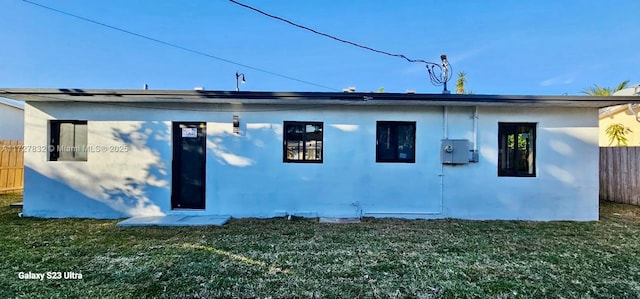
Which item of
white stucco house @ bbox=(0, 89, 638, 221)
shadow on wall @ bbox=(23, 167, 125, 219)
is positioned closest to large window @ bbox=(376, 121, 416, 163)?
white stucco house @ bbox=(0, 89, 638, 221)

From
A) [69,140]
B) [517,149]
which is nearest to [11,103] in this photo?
[69,140]

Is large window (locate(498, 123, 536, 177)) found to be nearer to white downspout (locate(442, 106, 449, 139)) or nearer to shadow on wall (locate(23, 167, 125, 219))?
white downspout (locate(442, 106, 449, 139))

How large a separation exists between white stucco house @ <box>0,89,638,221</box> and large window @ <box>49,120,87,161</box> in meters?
0.02

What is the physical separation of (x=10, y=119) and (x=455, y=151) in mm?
17888

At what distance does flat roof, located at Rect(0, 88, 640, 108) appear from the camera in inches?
233

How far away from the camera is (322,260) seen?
394 centimetres

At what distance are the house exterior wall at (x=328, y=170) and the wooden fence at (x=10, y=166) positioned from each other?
5.51 m

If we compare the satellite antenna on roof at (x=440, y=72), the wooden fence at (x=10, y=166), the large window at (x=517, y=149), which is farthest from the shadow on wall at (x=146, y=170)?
the large window at (x=517, y=149)

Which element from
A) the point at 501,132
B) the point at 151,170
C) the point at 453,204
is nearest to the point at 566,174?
the point at 501,132

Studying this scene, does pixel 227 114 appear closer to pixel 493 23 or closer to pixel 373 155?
pixel 373 155

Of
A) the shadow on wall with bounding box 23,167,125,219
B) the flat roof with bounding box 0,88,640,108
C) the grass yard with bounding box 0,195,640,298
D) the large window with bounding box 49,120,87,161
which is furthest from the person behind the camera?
the large window with bounding box 49,120,87,161

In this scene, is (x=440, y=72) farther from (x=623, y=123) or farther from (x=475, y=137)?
(x=623, y=123)

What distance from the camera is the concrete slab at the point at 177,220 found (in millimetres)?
5949

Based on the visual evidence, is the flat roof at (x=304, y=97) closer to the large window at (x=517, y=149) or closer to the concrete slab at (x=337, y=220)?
the large window at (x=517, y=149)
